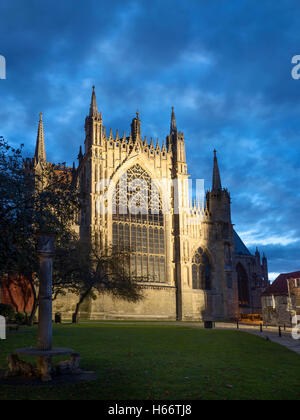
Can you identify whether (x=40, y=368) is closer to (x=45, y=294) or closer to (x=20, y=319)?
(x=45, y=294)

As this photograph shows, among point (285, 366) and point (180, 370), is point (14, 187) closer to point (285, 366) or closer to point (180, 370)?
point (180, 370)

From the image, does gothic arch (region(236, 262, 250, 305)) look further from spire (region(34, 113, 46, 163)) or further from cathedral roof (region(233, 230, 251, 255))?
spire (region(34, 113, 46, 163))

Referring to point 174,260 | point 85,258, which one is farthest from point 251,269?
point 85,258

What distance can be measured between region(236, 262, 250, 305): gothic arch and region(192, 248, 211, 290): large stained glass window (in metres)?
11.8

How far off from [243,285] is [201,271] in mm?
14070

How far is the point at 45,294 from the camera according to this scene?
11414 millimetres

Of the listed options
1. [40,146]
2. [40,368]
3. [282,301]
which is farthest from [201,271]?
[40,368]

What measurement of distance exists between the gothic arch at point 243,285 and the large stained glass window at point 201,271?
38.8ft

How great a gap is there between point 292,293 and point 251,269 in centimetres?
2324

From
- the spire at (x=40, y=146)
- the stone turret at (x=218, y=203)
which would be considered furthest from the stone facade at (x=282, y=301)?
the spire at (x=40, y=146)

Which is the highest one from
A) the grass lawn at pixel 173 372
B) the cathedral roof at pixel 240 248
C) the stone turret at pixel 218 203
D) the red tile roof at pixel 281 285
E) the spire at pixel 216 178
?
the spire at pixel 216 178

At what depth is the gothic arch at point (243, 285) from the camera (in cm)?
6134

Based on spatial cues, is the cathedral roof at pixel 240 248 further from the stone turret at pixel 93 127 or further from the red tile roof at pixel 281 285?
the stone turret at pixel 93 127

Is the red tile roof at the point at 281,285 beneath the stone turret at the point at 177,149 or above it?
beneath
